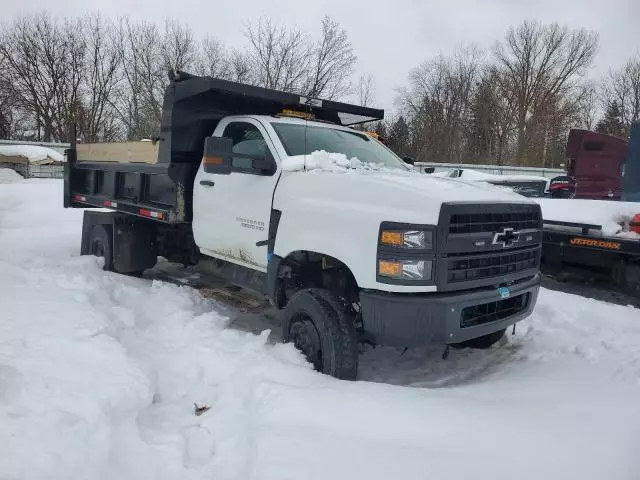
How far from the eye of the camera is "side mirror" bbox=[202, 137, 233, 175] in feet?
14.1

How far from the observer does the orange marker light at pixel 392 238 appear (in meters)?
3.35

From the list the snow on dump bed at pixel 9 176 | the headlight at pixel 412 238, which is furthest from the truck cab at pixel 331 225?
the snow on dump bed at pixel 9 176

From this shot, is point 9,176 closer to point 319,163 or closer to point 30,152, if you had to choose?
point 30,152

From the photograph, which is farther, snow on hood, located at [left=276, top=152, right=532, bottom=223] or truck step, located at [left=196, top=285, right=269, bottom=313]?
truck step, located at [left=196, top=285, right=269, bottom=313]

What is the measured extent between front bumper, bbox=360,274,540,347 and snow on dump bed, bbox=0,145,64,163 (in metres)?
24.3

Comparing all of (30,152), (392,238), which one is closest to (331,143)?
(392,238)

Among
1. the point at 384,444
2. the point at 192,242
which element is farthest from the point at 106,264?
the point at 384,444

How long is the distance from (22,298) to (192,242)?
77.6 inches

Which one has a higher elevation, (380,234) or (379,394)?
(380,234)

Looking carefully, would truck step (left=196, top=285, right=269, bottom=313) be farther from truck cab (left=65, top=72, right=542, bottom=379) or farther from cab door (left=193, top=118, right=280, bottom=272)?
cab door (left=193, top=118, right=280, bottom=272)

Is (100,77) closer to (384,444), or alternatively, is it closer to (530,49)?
(530,49)

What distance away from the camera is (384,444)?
276cm

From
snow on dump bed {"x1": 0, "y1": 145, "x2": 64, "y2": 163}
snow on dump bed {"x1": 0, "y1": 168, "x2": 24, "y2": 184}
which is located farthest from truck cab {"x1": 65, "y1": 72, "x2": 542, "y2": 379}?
snow on dump bed {"x1": 0, "y1": 145, "x2": 64, "y2": 163}

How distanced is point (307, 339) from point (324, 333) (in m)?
0.27
